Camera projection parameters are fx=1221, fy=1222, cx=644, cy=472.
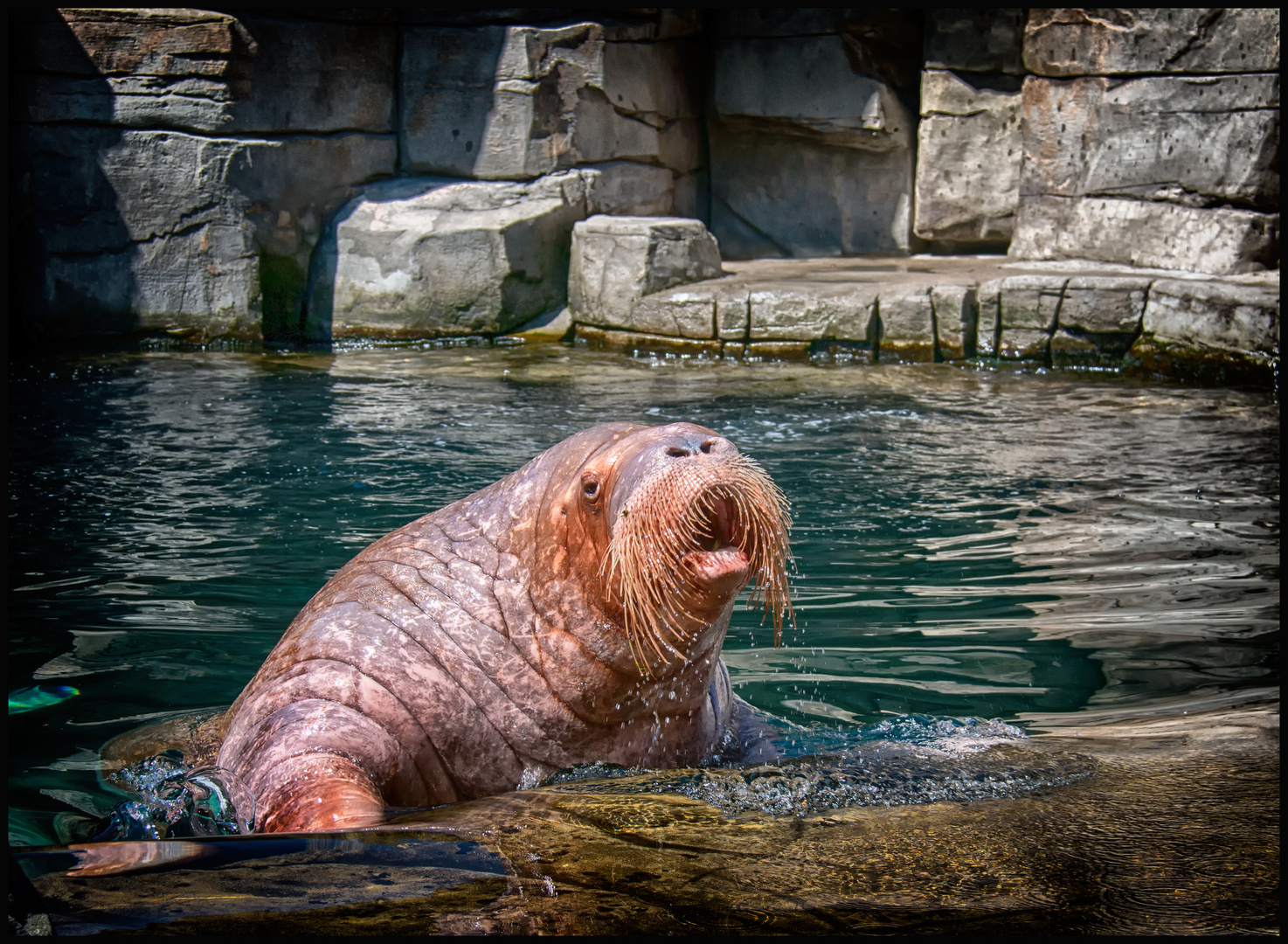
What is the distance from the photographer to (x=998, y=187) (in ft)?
42.6

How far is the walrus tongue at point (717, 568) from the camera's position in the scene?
249 cm

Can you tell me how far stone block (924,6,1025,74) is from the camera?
12.7 meters

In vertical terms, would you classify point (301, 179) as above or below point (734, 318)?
above

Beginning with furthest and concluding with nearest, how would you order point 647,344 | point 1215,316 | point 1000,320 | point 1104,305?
1. point 647,344
2. point 1000,320
3. point 1104,305
4. point 1215,316

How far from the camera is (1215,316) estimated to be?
9.52 metres

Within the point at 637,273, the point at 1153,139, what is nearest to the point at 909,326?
the point at 637,273

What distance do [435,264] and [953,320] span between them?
4.69 metres

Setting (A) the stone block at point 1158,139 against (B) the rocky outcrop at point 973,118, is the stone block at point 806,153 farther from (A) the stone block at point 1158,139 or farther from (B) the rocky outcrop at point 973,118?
(A) the stone block at point 1158,139

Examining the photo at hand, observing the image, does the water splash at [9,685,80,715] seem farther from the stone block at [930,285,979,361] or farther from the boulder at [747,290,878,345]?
the stone block at [930,285,979,361]

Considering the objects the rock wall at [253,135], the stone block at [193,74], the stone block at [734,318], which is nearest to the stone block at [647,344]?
the stone block at [734,318]

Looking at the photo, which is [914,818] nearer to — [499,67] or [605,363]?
[605,363]

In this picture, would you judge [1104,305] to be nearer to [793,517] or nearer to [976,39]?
[976,39]

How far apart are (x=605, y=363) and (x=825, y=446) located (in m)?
3.38

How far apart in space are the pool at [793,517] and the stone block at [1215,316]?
0.63 metres
